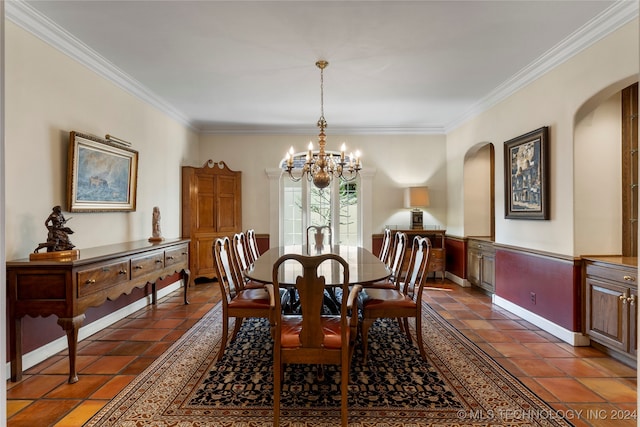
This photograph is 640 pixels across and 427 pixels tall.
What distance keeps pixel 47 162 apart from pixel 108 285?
115 cm

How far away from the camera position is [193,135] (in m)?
5.99

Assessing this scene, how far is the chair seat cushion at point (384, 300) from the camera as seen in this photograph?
8.74ft

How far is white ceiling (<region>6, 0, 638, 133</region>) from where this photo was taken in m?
2.55

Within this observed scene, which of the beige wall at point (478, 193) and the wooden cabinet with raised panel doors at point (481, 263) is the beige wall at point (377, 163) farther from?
the wooden cabinet with raised panel doors at point (481, 263)

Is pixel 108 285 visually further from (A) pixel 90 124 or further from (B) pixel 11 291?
(A) pixel 90 124

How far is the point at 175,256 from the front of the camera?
412cm

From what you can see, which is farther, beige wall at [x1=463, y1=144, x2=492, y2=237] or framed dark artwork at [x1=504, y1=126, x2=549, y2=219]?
beige wall at [x1=463, y1=144, x2=492, y2=237]

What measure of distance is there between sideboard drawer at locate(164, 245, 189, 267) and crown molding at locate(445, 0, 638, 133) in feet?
14.4

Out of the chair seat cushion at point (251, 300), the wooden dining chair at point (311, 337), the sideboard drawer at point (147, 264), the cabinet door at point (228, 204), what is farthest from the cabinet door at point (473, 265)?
the sideboard drawer at point (147, 264)

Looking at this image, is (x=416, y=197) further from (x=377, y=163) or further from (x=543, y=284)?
(x=543, y=284)

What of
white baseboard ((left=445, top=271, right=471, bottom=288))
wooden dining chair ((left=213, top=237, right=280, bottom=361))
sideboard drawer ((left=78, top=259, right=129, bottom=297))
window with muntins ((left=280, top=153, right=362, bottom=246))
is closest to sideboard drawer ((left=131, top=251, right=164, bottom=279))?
sideboard drawer ((left=78, top=259, right=129, bottom=297))

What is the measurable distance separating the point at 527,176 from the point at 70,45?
465 centimetres

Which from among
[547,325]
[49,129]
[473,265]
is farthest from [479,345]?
[49,129]

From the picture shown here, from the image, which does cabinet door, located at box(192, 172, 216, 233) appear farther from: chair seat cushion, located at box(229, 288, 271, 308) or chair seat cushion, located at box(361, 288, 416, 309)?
chair seat cushion, located at box(361, 288, 416, 309)
